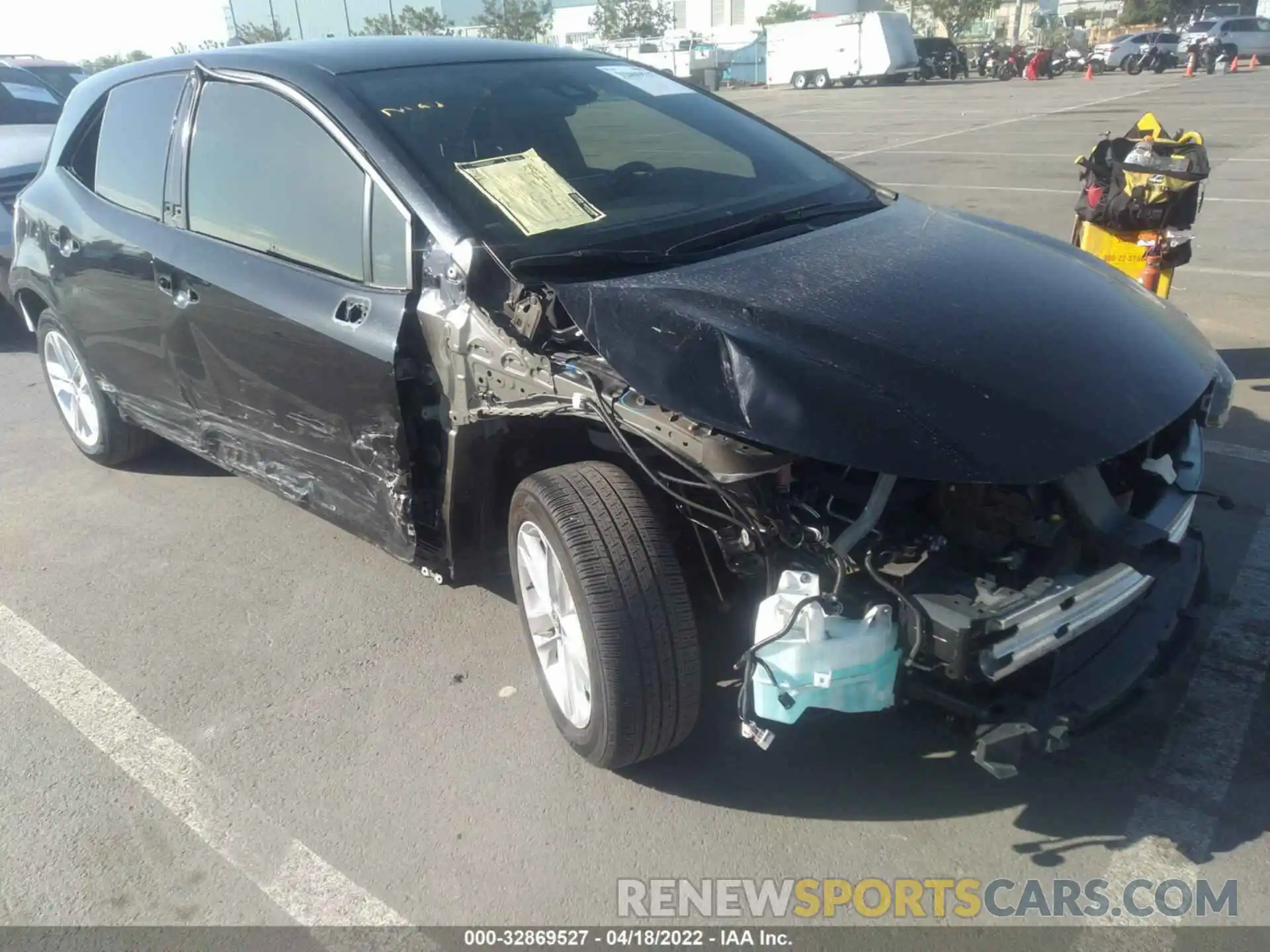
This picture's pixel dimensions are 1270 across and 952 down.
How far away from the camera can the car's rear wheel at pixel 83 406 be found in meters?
4.74

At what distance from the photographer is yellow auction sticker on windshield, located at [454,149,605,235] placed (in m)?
2.92

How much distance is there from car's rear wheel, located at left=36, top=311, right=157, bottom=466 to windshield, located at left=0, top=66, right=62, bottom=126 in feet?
16.6

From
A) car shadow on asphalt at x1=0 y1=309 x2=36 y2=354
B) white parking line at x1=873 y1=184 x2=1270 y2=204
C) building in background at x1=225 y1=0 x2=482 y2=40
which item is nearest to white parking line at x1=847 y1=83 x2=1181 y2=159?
white parking line at x1=873 y1=184 x2=1270 y2=204

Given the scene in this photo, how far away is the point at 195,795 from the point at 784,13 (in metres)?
83.0

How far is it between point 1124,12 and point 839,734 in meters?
74.3

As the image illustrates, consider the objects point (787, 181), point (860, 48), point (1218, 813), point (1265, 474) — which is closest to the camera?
point (1218, 813)

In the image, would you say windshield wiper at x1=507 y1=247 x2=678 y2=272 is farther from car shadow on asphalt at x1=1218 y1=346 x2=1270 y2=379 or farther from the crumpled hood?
car shadow on asphalt at x1=1218 y1=346 x2=1270 y2=379

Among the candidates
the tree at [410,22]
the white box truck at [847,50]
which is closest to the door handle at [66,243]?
the white box truck at [847,50]

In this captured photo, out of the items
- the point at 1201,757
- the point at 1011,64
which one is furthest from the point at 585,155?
the point at 1011,64

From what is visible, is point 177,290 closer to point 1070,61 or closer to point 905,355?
point 905,355

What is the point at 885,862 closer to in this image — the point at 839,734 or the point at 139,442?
the point at 839,734

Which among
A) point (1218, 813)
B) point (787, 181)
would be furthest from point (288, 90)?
point (1218, 813)

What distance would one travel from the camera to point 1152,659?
2506mm
